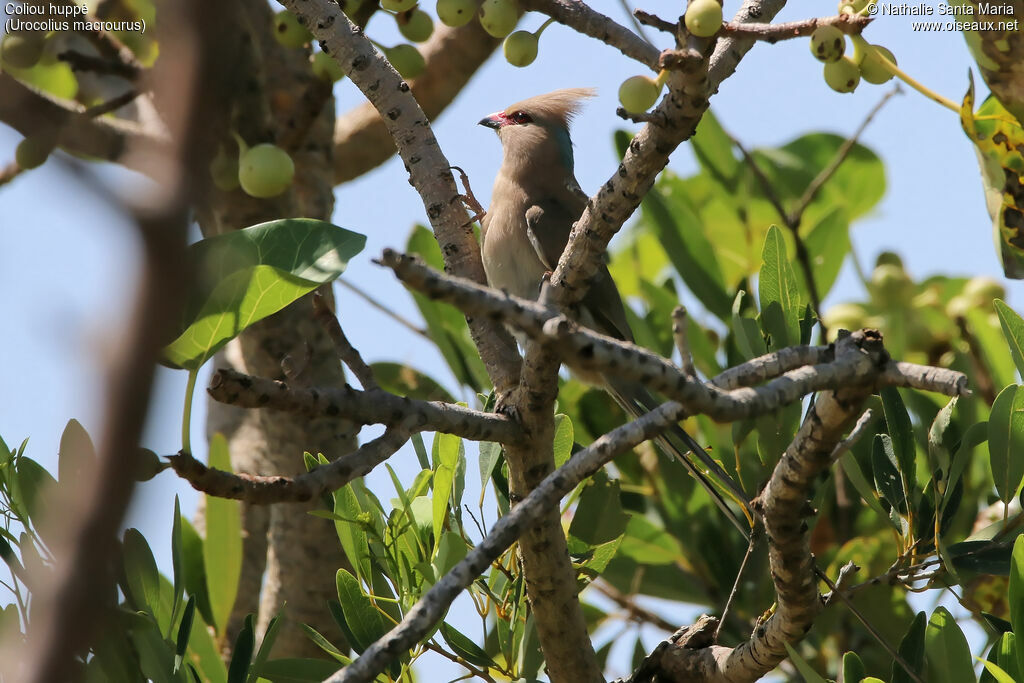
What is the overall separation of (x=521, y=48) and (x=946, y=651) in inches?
56.9

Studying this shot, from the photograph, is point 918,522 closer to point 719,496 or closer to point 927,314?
point 719,496

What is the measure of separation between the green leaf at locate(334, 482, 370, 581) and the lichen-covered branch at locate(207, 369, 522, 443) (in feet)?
1.17

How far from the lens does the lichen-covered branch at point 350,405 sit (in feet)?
5.57

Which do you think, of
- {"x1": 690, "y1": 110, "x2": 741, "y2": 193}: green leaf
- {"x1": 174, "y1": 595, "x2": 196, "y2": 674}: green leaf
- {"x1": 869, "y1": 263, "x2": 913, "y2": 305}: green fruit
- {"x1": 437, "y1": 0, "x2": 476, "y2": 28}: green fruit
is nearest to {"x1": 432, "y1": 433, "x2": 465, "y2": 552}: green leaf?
{"x1": 174, "y1": 595, "x2": 196, "y2": 674}: green leaf

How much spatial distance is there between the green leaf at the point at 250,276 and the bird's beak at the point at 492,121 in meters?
2.33

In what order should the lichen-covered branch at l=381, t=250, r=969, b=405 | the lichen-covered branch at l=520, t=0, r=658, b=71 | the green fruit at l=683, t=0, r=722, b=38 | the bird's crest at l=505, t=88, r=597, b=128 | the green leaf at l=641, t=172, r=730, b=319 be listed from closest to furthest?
the lichen-covered branch at l=381, t=250, r=969, b=405, the green fruit at l=683, t=0, r=722, b=38, the lichen-covered branch at l=520, t=0, r=658, b=71, the green leaf at l=641, t=172, r=730, b=319, the bird's crest at l=505, t=88, r=597, b=128

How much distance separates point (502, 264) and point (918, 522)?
1737 millimetres

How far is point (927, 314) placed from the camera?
11.7 ft

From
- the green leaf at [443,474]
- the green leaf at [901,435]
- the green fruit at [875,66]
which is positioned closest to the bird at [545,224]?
the green leaf at [901,435]

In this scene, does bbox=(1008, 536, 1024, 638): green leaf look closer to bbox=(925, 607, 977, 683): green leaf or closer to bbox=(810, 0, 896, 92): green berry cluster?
bbox=(925, 607, 977, 683): green leaf

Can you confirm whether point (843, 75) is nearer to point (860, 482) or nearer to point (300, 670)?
point (860, 482)

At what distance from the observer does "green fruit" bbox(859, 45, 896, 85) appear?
193cm

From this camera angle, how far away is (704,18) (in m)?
1.49

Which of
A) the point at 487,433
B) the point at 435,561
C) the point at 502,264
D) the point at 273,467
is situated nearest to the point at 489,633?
the point at 435,561
